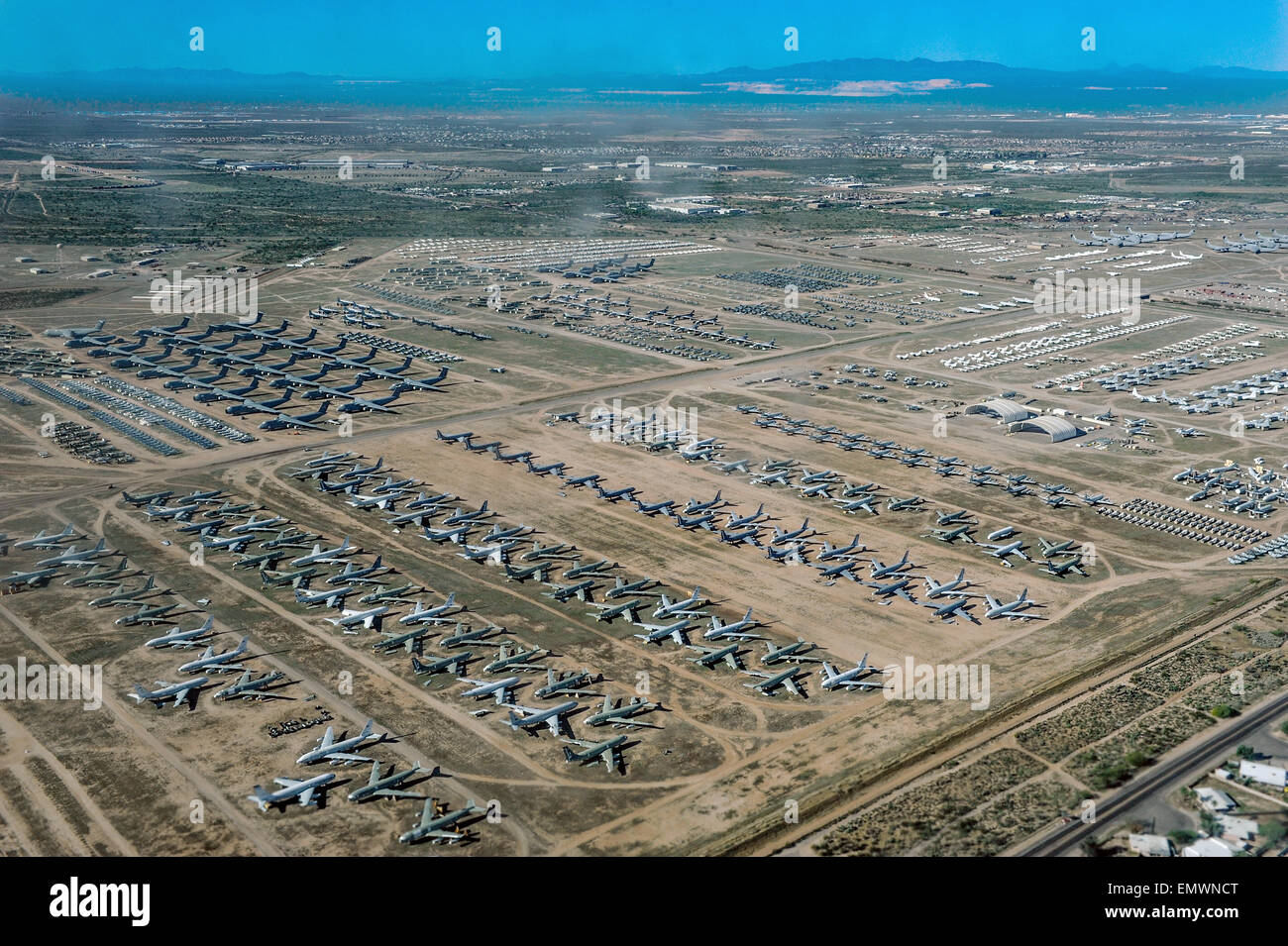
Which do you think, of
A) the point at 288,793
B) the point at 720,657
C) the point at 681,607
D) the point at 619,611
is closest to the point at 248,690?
the point at 288,793

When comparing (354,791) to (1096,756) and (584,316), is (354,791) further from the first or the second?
(584,316)

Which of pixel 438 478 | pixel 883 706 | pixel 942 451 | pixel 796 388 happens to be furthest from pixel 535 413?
pixel 883 706

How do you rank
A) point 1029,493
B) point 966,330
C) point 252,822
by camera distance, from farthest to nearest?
point 966,330, point 1029,493, point 252,822

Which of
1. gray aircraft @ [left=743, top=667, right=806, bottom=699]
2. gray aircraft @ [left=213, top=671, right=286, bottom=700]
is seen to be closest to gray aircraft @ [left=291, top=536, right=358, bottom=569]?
gray aircraft @ [left=213, top=671, right=286, bottom=700]

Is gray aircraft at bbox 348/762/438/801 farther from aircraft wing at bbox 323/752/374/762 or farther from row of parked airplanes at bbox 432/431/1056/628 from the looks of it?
row of parked airplanes at bbox 432/431/1056/628

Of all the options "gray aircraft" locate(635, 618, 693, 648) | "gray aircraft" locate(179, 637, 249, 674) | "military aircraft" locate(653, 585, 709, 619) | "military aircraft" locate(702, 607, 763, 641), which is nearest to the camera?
"gray aircraft" locate(179, 637, 249, 674)

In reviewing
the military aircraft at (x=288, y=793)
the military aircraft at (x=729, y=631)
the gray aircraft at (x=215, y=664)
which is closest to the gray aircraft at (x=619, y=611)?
the military aircraft at (x=729, y=631)

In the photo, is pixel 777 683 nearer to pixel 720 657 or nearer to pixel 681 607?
pixel 720 657
